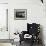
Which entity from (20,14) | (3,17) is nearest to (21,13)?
(20,14)

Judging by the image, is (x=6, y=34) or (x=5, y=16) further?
(x=5, y=16)

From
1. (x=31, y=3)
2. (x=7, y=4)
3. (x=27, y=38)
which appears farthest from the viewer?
(x=7, y=4)

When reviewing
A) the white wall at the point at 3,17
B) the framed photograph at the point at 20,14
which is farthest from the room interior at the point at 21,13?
the white wall at the point at 3,17

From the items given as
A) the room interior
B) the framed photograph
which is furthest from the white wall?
the framed photograph

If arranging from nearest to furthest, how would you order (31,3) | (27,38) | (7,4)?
(27,38) < (31,3) < (7,4)

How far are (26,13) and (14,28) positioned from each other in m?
0.81

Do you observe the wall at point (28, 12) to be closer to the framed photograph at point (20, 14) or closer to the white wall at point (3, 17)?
the framed photograph at point (20, 14)

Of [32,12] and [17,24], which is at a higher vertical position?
[32,12]

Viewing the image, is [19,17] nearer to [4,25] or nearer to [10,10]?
[10,10]

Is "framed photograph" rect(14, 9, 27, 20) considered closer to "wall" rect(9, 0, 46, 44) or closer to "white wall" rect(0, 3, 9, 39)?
"wall" rect(9, 0, 46, 44)

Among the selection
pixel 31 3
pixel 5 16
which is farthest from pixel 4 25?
pixel 31 3

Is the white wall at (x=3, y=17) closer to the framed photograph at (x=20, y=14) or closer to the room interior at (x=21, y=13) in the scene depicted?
the room interior at (x=21, y=13)

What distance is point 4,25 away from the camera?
5164mm

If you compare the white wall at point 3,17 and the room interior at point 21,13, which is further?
the white wall at point 3,17
